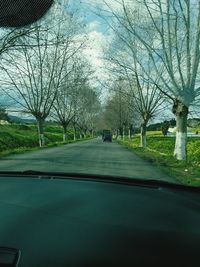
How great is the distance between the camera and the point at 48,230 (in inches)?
67.2

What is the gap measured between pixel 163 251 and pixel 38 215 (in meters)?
0.51

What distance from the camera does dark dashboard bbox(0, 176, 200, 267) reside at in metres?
1.54

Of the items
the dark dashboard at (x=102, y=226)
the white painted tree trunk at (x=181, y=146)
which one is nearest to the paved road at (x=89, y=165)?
the white painted tree trunk at (x=181, y=146)

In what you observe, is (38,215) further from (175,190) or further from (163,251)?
(175,190)

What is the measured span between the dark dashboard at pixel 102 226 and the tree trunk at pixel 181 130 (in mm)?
21104

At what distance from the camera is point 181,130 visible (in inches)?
923

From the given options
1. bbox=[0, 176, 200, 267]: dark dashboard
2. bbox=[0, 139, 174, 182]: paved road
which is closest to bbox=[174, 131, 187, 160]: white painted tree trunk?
bbox=[0, 139, 174, 182]: paved road

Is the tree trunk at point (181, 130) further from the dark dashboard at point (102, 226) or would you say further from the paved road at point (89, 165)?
the dark dashboard at point (102, 226)

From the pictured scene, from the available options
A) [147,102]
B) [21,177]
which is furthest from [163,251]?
[147,102]

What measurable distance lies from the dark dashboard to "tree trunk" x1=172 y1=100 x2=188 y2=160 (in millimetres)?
21104

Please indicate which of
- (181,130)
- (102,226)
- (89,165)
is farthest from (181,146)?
(102,226)

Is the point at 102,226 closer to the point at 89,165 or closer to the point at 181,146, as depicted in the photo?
the point at 89,165

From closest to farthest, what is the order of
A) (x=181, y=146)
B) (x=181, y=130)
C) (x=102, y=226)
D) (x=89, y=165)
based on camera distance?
(x=102, y=226) → (x=89, y=165) → (x=181, y=146) → (x=181, y=130)

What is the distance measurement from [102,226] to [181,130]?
72.3 feet
